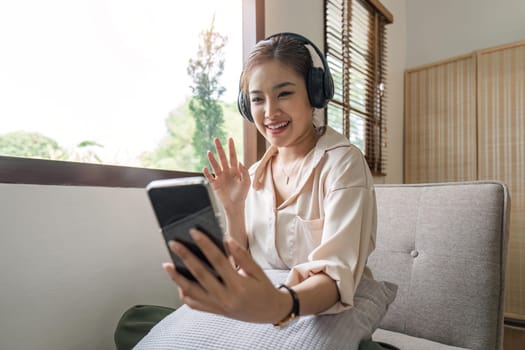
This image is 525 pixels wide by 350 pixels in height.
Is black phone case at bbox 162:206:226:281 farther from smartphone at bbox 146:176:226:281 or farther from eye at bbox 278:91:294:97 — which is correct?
eye at bbox 278:91:294:97

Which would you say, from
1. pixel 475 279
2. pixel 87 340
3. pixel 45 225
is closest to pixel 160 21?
pixel 45 225

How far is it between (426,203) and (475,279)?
0.27 meters

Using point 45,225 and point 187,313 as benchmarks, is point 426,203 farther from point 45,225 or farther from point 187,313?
point 45,225

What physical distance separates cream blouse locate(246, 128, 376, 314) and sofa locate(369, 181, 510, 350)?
41 centimetres

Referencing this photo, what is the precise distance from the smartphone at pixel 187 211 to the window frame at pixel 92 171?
621 mm

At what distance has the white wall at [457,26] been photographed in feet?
8.87

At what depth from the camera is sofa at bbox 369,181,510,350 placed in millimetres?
1108

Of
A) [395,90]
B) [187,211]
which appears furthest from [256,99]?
[395,90]

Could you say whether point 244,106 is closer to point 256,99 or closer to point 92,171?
point 256,99

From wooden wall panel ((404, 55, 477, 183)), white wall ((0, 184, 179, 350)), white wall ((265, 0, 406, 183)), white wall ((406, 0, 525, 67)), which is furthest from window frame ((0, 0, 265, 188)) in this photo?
white wall ((406, 0, 525, 67))

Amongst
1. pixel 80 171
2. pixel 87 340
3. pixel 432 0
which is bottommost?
pixel 87 340

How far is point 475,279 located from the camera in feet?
3.70

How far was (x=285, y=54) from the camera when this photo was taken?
2.96 ft

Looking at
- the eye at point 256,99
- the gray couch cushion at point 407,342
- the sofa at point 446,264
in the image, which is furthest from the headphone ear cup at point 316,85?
the gray couch cushion at point 407,342
